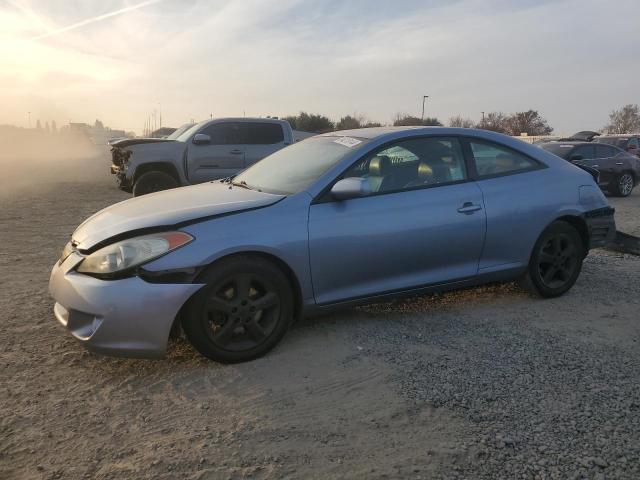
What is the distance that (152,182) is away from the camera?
10836 millimetres

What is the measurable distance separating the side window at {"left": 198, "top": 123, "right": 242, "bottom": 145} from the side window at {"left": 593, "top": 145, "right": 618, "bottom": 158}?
30.4ft

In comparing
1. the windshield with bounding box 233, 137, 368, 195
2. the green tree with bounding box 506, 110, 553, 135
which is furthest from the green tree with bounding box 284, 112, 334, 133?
the windshield with bounding box 233, 137, 368, 195

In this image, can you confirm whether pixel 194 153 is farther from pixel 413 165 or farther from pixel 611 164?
pixel 611 164

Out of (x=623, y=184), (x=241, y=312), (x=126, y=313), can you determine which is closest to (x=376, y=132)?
(x=241, y=312)

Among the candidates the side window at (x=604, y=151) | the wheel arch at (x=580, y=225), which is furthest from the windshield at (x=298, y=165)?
the side window at (x=604, y=151)

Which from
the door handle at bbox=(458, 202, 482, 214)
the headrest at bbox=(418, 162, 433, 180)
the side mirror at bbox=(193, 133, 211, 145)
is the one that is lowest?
the door handle at bbox=(458, 202, 482, 214)

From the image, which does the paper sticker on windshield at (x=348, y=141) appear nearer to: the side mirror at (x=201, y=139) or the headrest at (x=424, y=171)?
the headrest at (x=424, y=171)

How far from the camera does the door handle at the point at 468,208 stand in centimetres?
421

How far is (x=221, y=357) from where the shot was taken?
341 cm

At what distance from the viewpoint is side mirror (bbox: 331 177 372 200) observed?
3.69 meters

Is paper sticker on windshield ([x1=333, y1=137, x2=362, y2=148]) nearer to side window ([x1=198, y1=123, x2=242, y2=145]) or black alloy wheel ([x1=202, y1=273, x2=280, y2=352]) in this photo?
black alloy wheel ([x1=202, y1=273, x2=280, y2=352])

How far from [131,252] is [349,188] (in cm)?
145

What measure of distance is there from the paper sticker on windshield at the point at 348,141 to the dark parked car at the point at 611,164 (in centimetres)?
1083

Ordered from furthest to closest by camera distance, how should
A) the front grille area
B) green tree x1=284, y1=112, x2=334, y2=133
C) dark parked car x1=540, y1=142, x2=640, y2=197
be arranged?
green tree x1=284, y1=112, x2=334, y2=133 → dark parked car x1=540, y1=142, x2=640, y2=197 → the front grille area
